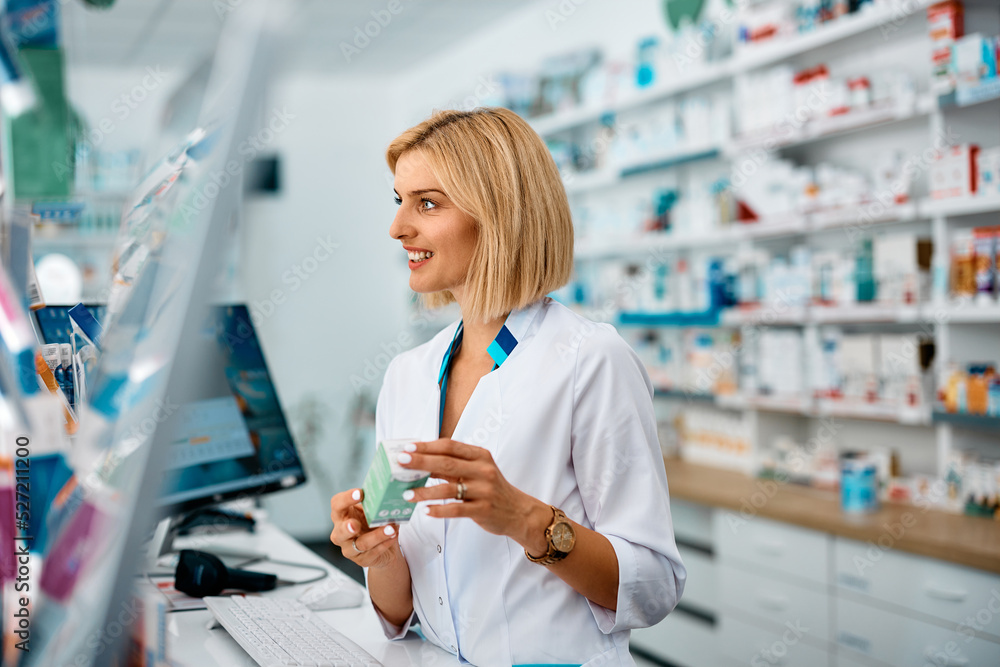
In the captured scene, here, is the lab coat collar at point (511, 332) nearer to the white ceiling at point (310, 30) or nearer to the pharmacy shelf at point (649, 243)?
the pharmacy shelf at point (649, 243)

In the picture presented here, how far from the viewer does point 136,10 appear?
471 cm

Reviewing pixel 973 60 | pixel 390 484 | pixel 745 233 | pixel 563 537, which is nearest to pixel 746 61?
pixel 745 233

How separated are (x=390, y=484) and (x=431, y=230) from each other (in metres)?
0.48

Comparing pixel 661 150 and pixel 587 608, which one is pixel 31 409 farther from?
pixel 661 150

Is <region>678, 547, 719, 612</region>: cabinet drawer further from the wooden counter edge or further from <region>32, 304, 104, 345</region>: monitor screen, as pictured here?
<region>32, 304, 104, 345</region>: monitor screen

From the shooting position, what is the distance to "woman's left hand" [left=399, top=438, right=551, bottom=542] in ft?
3.13

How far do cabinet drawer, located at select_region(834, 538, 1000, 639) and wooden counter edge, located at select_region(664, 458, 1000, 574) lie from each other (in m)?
0.04

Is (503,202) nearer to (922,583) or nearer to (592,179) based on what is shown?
(922,583)

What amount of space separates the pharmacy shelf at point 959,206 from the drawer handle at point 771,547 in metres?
1.30

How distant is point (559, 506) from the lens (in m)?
1.21

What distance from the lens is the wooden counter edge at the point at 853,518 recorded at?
7.85 ft

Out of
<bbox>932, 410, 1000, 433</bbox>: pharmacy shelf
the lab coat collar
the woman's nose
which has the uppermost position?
the woman's nose

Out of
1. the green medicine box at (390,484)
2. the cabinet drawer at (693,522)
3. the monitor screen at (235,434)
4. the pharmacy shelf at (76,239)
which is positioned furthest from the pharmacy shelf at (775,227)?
the pharmacy shelf at (76,239)

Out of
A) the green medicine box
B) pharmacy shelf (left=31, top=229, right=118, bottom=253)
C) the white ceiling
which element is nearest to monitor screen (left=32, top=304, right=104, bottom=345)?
the green medicine box
